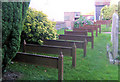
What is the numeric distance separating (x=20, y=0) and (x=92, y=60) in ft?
10.6

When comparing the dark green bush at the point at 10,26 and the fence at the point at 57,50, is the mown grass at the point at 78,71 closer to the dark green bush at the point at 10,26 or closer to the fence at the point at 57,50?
the fence at the point at 57,50

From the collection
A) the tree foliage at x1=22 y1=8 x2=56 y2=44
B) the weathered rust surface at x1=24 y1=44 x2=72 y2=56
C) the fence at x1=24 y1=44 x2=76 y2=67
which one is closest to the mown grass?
the fence at x1=24 y1=44 x2=76 y2=67

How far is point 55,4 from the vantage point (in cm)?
1048

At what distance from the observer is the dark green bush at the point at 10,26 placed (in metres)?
2.93

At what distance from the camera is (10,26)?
10.0 ft

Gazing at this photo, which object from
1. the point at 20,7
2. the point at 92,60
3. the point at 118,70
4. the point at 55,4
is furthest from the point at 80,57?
the point at 55,4

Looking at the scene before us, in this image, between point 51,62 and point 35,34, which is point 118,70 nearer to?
point 51,62

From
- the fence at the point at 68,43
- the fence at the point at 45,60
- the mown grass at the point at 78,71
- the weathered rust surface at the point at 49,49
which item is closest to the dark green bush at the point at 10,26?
the fence at the point at 45,60

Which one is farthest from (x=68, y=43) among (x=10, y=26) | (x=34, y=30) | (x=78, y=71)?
(x=10, y=26)

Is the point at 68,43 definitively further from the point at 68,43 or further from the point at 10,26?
the point at 10,26

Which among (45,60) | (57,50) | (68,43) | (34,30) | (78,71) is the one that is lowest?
(78,71)

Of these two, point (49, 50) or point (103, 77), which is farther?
point (49, 50)

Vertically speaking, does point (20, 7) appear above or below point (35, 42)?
above

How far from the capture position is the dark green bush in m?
2.93
